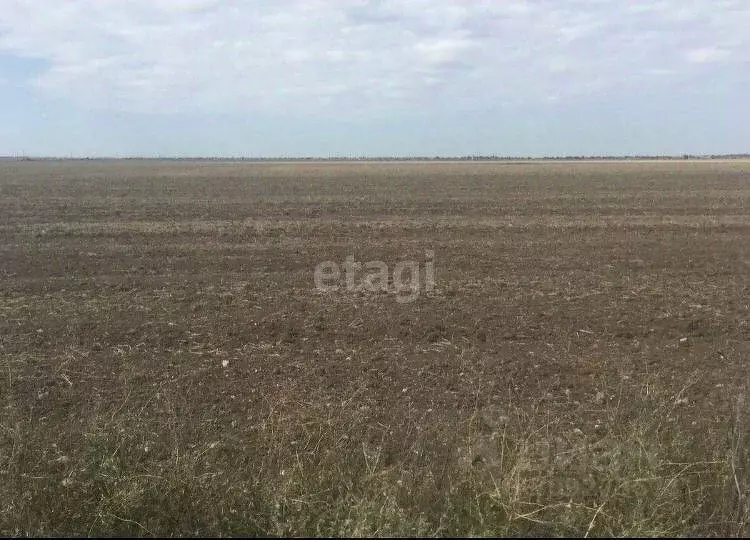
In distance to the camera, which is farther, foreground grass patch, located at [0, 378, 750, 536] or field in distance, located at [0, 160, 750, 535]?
field in distance, located at [0, 160, 750, 535]

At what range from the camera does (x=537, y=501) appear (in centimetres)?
368

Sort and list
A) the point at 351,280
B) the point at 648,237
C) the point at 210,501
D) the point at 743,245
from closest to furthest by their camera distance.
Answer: the point at 210,501 < the point at 351,280 < the point at 743,245 < the point at 648,237

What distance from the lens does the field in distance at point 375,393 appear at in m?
3.69

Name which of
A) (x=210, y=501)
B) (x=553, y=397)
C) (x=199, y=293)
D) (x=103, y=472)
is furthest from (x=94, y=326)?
(x=553, y=397)

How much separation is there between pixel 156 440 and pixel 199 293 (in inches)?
228

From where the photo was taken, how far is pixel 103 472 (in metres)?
4.01

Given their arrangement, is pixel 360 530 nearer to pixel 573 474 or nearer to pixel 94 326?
pixel 573 474

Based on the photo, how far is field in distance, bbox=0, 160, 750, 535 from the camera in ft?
12.1

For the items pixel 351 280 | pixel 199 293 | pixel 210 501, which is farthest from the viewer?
pixel 351 280

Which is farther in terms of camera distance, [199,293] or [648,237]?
[648,237]

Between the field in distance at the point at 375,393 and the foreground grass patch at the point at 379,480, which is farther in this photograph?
the field in distance at the point at 375,393

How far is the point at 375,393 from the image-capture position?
591 cm

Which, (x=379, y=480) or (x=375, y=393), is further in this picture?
(x=375, y=393)

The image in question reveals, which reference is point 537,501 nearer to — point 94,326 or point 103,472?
point 103,472
